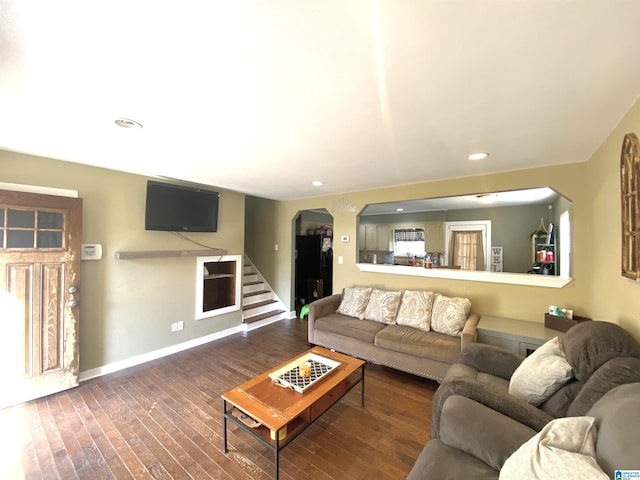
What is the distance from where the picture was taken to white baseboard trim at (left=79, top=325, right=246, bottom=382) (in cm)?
283

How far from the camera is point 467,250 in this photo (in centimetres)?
605

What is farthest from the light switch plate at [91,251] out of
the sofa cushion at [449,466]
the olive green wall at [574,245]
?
the sofa cushion at [449,466]

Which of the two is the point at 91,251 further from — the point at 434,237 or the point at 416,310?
the point at 434,237

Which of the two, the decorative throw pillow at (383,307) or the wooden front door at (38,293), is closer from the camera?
the wooden front door at (38,293)

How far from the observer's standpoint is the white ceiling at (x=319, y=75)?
3.09 ft

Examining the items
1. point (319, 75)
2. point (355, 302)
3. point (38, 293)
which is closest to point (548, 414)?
point (319, 75)

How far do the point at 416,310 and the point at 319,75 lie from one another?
2.78 metres

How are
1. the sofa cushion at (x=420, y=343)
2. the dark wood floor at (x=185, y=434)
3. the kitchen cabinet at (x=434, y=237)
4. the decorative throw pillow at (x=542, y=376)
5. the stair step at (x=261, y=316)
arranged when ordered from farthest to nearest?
the kitchen cabinet at (x=434, y=237) < the stair step at (x=261, y=316) < the sofa cushion at (x=420, y=343) < the dark wood floor at (x=185, y=434) < the decorative throw pillow at (x=542, y=376)

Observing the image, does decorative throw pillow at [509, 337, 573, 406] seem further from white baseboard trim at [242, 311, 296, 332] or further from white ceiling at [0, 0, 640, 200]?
white baseboard trim at [242, 311, 296, 332]

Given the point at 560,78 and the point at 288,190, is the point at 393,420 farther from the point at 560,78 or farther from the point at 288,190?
the point at 288,190

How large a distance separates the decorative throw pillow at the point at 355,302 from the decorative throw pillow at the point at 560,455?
2515 mm

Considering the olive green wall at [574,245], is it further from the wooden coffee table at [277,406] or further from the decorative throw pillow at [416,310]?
the wooden coffee table at [277,406]

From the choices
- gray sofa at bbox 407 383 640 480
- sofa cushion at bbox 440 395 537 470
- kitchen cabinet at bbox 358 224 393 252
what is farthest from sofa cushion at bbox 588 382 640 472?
kitchen cabinet at bbox 358 224 393 252

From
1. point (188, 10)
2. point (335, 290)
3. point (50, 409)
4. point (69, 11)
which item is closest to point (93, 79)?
point (69, 11)
